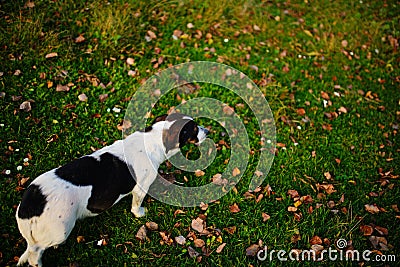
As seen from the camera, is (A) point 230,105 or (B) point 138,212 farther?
(A) point 230,105

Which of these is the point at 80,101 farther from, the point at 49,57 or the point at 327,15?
the point at 327,15

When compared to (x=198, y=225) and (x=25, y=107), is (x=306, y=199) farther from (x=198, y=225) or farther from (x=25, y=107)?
(x=25, y=107)

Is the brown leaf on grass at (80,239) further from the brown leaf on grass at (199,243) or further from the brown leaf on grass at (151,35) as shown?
the brown leaf on grass at (151,35)

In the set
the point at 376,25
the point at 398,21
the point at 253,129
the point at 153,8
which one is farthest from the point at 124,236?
the point at 398,21

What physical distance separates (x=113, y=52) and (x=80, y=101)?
104cm

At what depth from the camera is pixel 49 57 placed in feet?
17.4

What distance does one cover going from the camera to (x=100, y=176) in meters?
3.36

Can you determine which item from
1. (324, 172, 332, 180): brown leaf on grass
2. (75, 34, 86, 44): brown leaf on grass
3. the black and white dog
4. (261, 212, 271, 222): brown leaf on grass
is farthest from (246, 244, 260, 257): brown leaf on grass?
(75, 34, 86, 44): brown leaf on grass

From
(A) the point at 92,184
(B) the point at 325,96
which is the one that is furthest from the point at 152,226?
(B) the point at 325,96

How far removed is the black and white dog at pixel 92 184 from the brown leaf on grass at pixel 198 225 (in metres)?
0.57

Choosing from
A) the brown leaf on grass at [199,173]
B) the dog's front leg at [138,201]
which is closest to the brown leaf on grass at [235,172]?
the brown leaf on grass at [199,173]

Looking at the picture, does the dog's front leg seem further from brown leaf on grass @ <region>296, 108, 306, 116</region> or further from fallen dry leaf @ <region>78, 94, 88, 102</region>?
brown leaf on grass @ <region>296, 108, 306, 116</region>

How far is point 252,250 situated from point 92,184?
183cm

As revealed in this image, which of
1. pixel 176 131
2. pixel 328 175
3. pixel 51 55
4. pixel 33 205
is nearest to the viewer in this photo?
pixel 33 205
